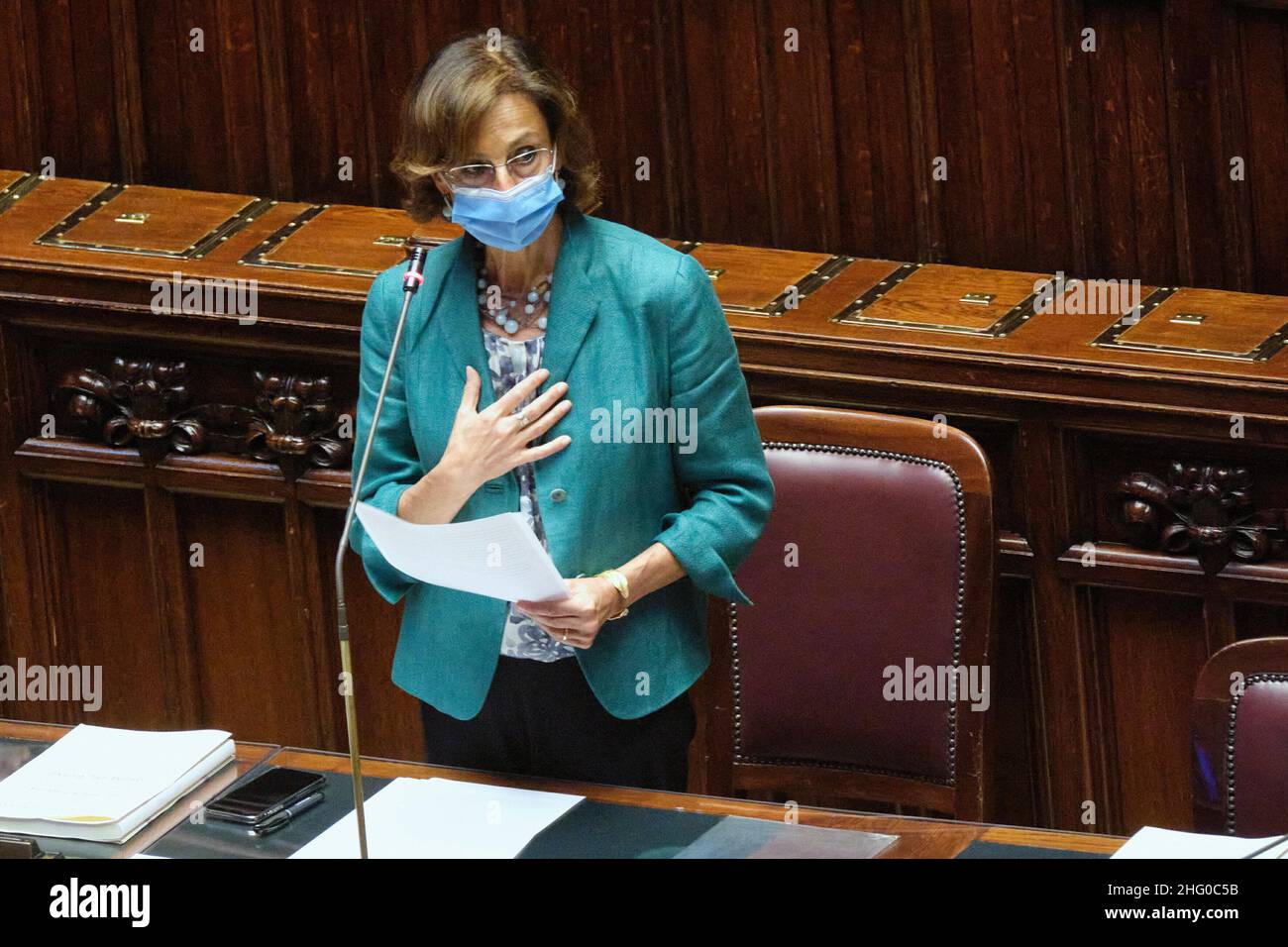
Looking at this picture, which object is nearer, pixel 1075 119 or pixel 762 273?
pixel 1075 119

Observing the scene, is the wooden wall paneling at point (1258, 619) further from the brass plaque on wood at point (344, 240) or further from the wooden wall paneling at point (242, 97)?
the wooden wall paneling at point (242, 97)

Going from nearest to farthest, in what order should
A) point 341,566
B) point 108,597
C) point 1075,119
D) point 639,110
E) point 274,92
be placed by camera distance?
point 341,566 < point 1075,119 < point 639,110 < point 108,597 < point 274,92

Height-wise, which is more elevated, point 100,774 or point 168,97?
point 168,97

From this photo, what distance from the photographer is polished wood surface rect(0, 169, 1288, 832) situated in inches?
150

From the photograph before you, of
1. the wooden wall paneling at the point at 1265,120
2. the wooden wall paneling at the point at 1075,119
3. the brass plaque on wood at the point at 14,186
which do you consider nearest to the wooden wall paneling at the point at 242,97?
the brass plaque on wood at the point at 14,186

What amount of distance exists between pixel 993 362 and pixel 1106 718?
0.65 metres

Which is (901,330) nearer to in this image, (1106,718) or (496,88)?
(1106,718)

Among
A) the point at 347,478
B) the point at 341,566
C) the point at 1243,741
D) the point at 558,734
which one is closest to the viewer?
the point at 341,566

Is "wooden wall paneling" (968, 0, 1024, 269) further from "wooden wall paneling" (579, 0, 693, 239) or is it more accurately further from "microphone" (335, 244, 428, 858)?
"microphone" (335, 244, 428, 858)

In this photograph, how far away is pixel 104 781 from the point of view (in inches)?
120

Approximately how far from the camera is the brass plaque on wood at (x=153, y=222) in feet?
15.0

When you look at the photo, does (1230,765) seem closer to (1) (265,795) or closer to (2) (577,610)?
(2) (577,610)

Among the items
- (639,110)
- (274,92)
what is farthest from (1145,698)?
(274,92)

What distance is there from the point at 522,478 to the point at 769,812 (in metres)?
0.58
